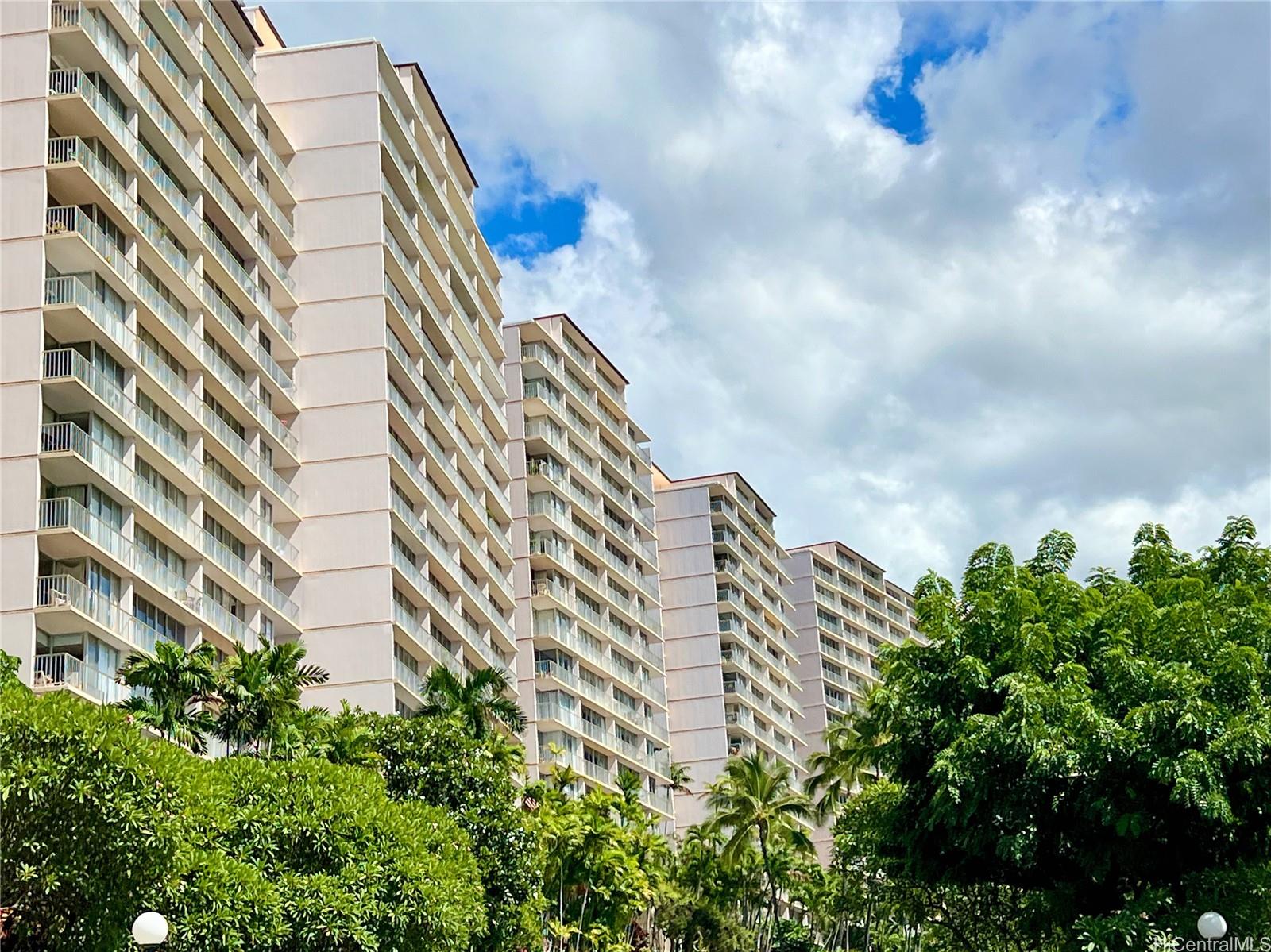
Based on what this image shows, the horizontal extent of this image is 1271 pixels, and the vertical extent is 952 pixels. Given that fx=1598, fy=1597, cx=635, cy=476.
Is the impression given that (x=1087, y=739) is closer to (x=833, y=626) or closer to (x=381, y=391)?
(x=381, y=391)

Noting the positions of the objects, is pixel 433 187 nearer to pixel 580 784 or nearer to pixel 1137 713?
pixel 580 784

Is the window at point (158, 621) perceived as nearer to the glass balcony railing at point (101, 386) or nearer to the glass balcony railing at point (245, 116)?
the glass balcony railing at point (101, 386)

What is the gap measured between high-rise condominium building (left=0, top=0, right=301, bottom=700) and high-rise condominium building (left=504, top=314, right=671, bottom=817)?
27.9 metres

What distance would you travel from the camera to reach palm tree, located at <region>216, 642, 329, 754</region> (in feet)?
137

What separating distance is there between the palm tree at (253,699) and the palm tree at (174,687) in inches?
22.3

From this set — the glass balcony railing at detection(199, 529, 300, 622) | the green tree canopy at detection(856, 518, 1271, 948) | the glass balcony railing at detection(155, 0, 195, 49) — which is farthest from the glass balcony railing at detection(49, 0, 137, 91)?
the green tree canopy at detection(856, 518, 1271, 948)

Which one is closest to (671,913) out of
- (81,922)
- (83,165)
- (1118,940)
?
(83,165)

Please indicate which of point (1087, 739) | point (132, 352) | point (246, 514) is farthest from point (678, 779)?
point (1087, 739)

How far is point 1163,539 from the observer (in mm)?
36875

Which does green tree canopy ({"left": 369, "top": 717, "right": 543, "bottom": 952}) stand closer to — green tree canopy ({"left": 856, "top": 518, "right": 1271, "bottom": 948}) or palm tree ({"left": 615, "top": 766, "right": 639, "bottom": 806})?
green tree canopy ({"left": 856, "top": 518, "right": 1271, "bottom": 948})

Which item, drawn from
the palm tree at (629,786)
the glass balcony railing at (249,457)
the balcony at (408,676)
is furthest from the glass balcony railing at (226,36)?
the palm tree at (629,786)

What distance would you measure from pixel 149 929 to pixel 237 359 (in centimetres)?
4189

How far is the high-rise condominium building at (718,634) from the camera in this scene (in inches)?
4503

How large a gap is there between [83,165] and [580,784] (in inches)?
1989
